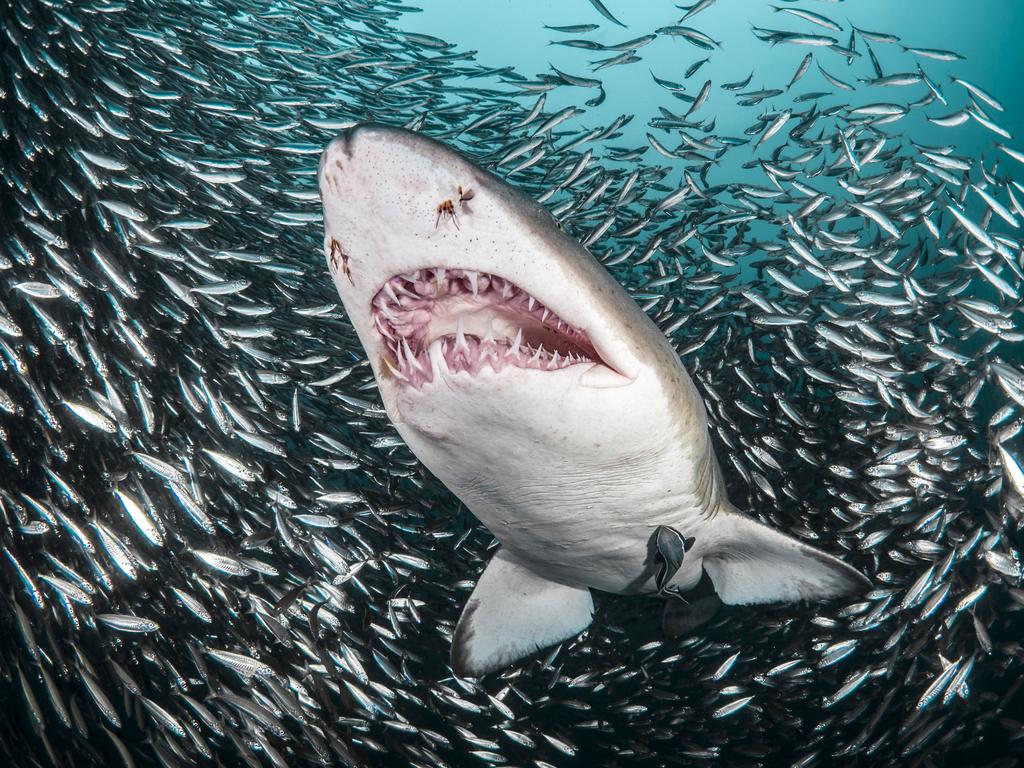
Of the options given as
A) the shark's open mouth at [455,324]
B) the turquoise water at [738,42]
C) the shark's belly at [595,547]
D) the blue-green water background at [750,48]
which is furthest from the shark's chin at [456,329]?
the turquoise water at [738,42]

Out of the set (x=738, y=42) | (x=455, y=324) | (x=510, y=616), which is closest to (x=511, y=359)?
(x=455, y=324)

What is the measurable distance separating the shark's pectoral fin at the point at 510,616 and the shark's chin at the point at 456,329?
2241mm

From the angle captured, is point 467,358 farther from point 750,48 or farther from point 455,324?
point 750,48

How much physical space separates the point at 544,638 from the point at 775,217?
4581mm

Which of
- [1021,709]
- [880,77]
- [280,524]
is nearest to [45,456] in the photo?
[280,524]

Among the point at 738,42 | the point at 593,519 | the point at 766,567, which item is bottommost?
the point at 766,567

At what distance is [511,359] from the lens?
1948 mm

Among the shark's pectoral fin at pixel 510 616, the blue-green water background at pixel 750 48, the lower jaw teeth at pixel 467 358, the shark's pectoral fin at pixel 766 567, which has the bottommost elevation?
the shark's pectoral fin at pixel 510 616

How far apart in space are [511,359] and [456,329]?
0.24 metres

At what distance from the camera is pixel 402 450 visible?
5.79 meters

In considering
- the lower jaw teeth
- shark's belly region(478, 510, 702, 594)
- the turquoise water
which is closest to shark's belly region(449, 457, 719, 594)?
shark's belly region(478, 510, 702, 594)

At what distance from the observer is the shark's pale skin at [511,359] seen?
173 cm

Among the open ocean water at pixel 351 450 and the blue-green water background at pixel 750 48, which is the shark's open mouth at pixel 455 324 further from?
the blue-green water background at pixel 750 48

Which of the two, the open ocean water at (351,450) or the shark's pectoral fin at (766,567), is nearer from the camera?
the shark's pectoral fin at (766,567)
